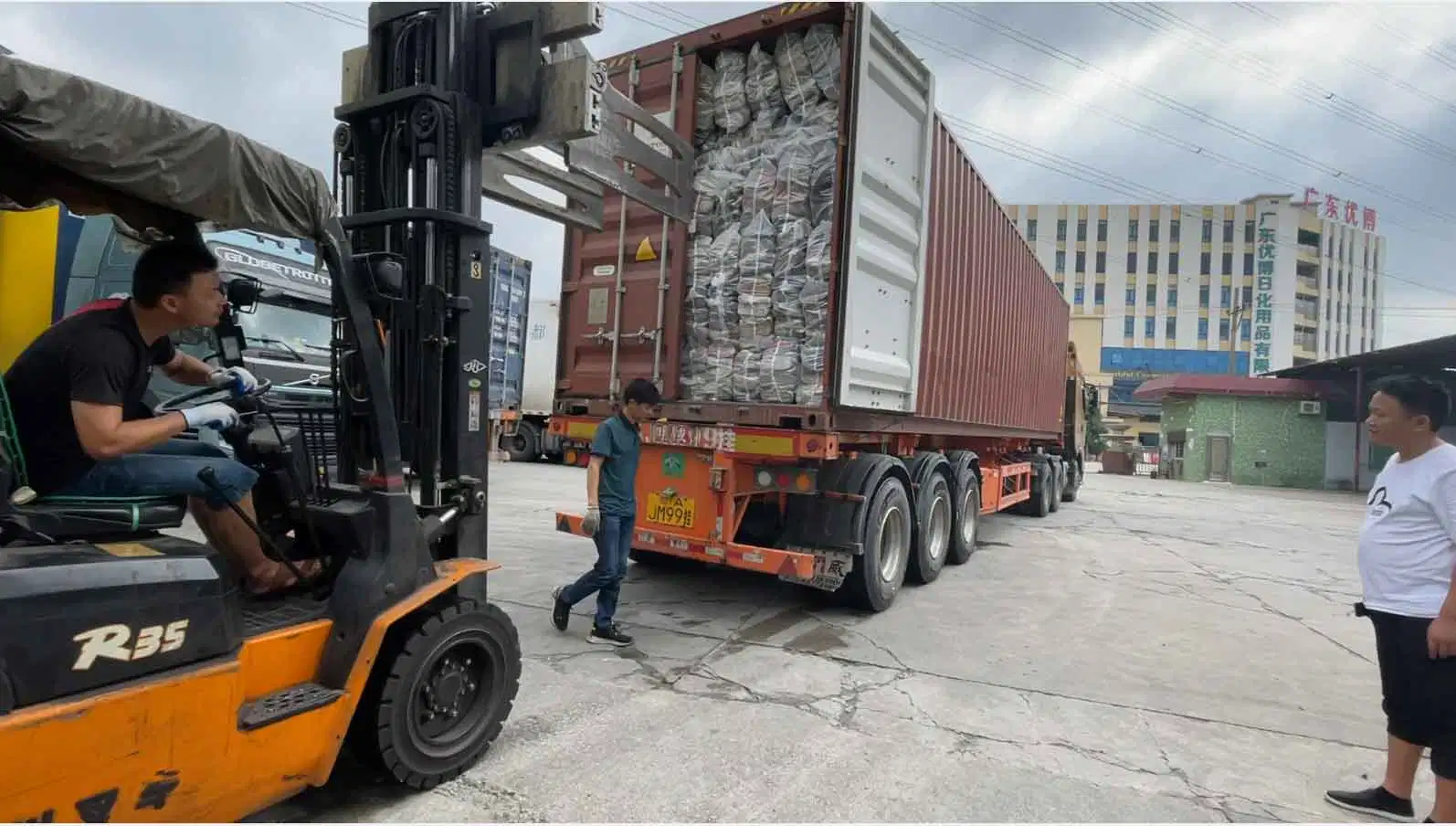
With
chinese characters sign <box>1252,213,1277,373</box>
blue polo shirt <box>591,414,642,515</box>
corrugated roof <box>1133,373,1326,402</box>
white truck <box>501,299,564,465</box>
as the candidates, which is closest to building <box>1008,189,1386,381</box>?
chinese characters sign <box>1252,213,1277,373</box>

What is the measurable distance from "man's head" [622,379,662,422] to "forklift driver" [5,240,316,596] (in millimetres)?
2167

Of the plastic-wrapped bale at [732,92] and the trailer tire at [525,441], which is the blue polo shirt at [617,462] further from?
the trailer tire at [525,441]

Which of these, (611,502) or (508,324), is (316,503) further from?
(508,324)

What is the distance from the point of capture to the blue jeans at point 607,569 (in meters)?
4.84

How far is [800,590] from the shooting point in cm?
659

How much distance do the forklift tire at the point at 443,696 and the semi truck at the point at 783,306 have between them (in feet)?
7.75

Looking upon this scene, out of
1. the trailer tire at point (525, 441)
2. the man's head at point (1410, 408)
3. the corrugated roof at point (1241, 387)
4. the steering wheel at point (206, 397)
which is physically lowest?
the trailer tire at point (525, 441)

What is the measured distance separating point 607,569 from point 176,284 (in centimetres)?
287

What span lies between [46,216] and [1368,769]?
10614mm

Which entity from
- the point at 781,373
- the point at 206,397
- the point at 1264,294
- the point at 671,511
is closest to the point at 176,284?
the point at 206,397

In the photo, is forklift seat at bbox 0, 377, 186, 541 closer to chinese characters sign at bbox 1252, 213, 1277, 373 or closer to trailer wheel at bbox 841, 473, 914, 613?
trailer wheel at bbox 841, 473, 914, 613

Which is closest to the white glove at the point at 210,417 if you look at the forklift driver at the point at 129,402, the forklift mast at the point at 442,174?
the forklift driver at the point at 129,402

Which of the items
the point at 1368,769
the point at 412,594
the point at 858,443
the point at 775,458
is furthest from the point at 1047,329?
A: the point at 412,594

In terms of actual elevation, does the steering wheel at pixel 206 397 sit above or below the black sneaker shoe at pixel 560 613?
above
